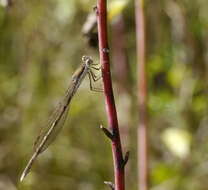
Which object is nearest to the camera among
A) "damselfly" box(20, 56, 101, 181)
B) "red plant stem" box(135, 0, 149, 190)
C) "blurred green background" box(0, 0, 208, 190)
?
"damselfly" box(20, 56, 101, 181)

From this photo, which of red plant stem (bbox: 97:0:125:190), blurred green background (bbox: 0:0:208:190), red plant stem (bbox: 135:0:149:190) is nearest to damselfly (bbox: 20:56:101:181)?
red plant stem (bbox: 97:0:125:190)

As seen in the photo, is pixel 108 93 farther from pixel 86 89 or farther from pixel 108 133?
pixel 86 89

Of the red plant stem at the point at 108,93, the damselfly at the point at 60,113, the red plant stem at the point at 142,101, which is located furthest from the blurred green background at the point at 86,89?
the red plant stem at the point at 108,93

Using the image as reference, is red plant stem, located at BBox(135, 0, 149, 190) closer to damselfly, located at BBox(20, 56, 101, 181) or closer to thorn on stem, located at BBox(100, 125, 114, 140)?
damselfly, located at BBox(20, 56, 101, 181)

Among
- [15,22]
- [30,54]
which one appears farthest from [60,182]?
[15,22]

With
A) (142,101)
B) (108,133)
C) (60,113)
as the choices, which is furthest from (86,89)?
(108,133)

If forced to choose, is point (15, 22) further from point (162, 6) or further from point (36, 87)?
point (162, 6)
